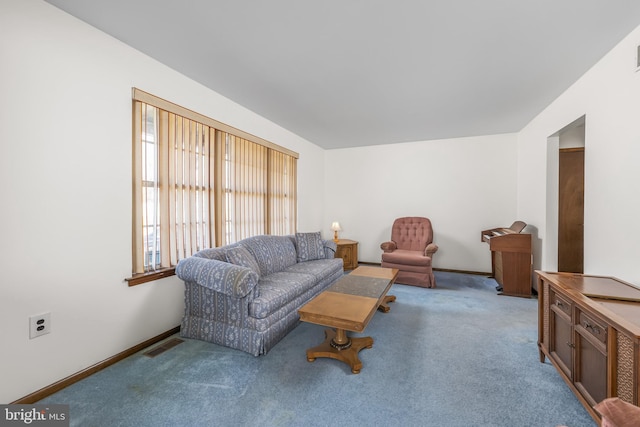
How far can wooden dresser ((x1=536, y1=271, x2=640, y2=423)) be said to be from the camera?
1.23 m

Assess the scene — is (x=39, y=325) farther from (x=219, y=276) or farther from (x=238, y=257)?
(x=238, y=257)

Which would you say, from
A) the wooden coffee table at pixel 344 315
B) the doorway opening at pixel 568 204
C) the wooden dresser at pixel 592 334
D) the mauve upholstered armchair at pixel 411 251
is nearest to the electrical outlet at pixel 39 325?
the wooden coffee table at pixel 344 315

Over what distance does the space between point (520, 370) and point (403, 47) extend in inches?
107

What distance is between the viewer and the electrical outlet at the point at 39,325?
1688mm

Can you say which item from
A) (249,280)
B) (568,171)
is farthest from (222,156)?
(568,171)

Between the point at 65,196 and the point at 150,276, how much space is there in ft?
2.98

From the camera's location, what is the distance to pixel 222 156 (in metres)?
3.21

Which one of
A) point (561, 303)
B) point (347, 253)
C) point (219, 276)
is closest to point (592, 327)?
point (561, 303)

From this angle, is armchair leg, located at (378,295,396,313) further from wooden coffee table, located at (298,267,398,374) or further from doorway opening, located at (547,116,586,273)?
doorway opening, located at (547,116,586,273)

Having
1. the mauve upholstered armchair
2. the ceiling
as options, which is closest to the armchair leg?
the mauve upholstered armchair

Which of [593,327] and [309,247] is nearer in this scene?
[593,327]

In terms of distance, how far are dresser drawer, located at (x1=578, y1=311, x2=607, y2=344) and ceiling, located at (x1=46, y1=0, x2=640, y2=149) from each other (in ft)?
6.42

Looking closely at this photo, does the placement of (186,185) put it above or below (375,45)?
below

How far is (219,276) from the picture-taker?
2236mm
